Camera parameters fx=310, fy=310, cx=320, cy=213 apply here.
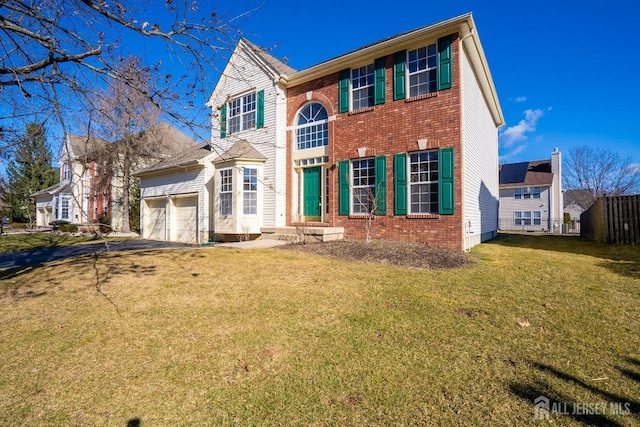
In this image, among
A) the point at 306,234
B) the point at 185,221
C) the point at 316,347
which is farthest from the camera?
the point at 185,221

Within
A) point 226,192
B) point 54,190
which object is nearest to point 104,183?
point 54,190

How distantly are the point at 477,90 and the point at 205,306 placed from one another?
504 inches

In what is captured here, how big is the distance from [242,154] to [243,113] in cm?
289

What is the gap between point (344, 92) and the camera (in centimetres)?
1173

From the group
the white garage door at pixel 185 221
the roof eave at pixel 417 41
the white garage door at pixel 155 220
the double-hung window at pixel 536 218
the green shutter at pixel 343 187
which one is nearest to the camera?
the roof eave at pixel 417 41

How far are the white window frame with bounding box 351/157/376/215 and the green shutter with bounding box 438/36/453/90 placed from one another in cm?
317

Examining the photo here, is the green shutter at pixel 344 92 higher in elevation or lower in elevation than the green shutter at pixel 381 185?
higher

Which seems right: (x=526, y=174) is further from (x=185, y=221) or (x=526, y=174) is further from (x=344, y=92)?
(x=185, y=221)

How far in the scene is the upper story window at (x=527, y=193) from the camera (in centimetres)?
3234

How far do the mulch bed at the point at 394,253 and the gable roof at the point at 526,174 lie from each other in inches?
1184

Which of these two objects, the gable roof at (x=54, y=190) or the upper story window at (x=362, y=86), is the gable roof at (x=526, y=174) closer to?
the upper story window at (x=362, y=86)

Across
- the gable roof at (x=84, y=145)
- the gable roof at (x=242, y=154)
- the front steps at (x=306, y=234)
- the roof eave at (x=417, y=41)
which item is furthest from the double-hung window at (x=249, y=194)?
the gable roof at (x=84, y=145)

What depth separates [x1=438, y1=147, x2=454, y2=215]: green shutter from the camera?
30.8ft

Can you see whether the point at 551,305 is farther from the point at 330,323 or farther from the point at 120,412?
the point at 120,412
